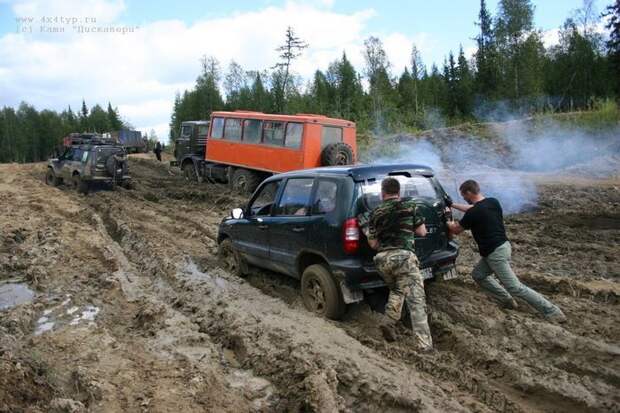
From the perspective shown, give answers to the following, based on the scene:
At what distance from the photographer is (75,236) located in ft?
34.3

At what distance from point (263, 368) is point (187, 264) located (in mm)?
4105

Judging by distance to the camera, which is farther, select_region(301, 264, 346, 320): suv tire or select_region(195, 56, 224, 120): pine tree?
select_region(195, 56, 224, 120): pine tree

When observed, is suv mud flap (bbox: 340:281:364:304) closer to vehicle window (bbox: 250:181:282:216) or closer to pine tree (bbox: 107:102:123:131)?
vehicle window (bbox: 250:181:282:216)

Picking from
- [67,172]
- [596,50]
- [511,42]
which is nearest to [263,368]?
[67,172]

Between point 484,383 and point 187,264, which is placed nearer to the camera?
point 484,383

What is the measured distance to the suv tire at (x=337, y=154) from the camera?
15062 mm

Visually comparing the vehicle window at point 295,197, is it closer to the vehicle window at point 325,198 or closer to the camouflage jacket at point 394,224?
the vehicle window at point 325,198

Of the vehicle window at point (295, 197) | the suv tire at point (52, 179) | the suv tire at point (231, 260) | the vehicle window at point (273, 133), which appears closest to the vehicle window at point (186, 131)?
the suv tire at point (52, 179)

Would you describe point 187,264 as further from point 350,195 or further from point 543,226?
point 543,226

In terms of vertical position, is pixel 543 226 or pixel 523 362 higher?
pixel 543 226

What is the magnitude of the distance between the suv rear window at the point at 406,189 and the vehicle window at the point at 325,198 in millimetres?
330

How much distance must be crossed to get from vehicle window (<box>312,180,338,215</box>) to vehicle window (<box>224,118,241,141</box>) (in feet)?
40.9

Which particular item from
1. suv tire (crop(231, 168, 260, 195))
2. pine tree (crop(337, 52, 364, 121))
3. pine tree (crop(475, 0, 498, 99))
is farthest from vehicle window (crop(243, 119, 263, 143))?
pine tree (crop(337, 52, 364, 121))

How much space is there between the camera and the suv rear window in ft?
17.8
